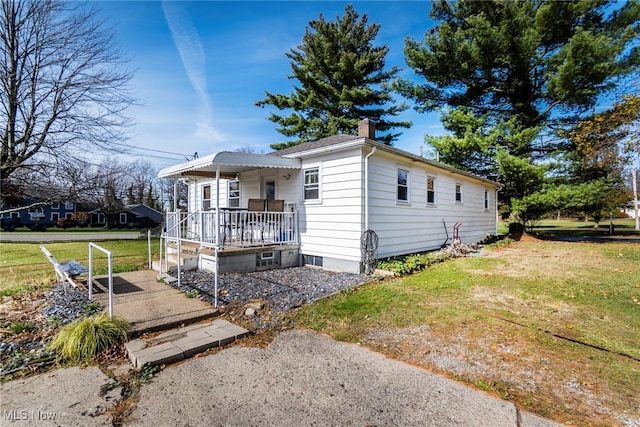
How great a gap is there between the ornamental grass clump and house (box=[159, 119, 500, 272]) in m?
2.78

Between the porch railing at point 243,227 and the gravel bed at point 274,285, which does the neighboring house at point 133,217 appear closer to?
the porch railing at point 243,227

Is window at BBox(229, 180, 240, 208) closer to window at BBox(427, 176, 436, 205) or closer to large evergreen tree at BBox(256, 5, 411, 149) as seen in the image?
window at BBox(427, 176, 436, 205)

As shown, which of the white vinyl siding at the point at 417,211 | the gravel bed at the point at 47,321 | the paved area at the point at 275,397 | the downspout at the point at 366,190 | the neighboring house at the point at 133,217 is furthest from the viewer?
the neighboring house at the point at 133,217

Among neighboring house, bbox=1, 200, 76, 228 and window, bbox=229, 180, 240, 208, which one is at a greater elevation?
window, bbox=229, 180, 240, 208

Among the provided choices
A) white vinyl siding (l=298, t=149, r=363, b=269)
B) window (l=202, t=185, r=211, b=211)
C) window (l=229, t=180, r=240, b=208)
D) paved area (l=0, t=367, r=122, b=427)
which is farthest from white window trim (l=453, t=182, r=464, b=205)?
paved area (l=0, t=367, r=122, b=427)

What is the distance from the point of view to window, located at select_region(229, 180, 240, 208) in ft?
37.2

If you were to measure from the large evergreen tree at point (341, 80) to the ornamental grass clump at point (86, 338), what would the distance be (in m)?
18.6

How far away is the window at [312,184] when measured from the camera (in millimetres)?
8945

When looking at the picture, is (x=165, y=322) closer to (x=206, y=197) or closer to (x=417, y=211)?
(x=417, y=211)

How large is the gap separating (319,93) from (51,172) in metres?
16.7

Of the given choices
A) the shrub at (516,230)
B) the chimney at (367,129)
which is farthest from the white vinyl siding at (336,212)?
the shrub at (516,230)

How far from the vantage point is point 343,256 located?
8297mm

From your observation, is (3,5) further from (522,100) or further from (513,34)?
(522,100)

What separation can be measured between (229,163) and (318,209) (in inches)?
115
